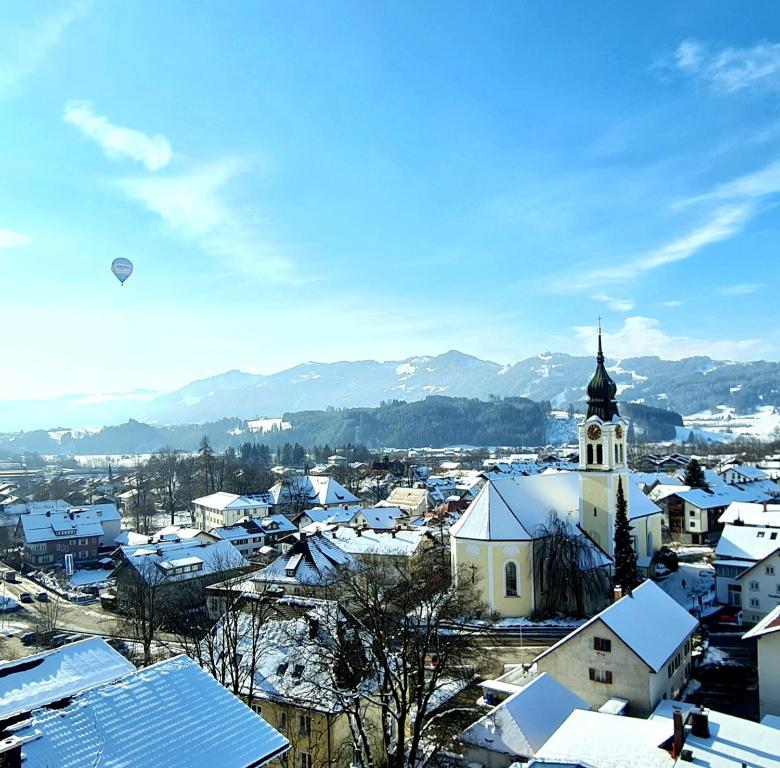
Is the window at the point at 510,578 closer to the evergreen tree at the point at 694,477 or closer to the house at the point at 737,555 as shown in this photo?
the house at the point at 737,555

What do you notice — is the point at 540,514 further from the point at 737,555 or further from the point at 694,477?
the point at 694,477

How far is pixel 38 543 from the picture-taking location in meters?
71.9

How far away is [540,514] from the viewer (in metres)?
42.6

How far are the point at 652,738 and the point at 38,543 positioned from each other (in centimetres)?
7200

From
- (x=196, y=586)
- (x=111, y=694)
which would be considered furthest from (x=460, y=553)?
(x=111, y=694)

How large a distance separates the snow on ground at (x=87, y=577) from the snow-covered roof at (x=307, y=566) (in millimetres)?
30398

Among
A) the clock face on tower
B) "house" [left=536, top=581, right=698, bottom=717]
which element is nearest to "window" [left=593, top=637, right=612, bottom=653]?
"house" [left=536, top=581, right=698, bottom=717]

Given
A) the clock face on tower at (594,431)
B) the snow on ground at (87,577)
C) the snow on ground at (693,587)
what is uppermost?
the clock face on tower at (594,431)

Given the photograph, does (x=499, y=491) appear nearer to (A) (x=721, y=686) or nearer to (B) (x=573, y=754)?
(A) (x=721, y=686)

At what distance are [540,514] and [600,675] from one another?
19194mm

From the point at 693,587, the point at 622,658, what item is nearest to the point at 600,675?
the point at 622,658

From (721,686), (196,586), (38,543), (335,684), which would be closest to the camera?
(335,684)

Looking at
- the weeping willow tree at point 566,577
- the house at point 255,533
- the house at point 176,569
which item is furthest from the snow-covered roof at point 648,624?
the house at point 255,533

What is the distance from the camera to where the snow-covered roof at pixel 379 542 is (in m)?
51.7
